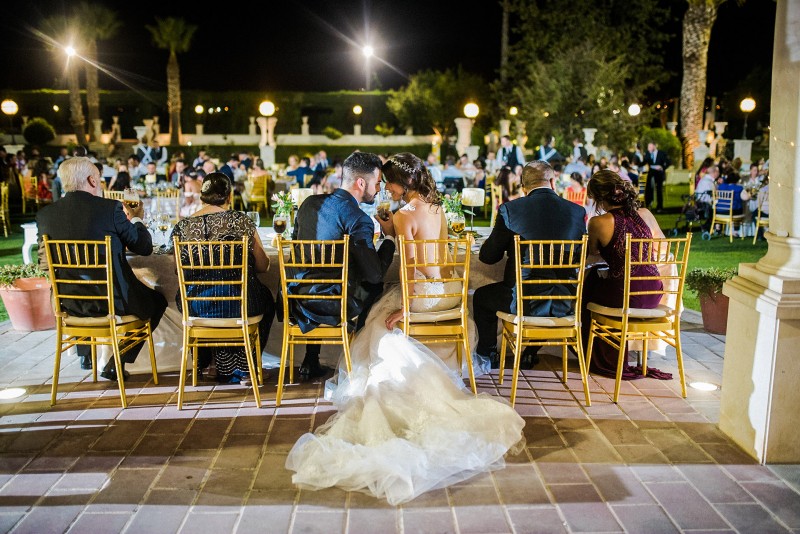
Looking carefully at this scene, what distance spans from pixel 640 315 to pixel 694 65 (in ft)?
51.0

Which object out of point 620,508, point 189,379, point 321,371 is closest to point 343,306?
point 321,371

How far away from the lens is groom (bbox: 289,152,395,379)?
13.1 feet

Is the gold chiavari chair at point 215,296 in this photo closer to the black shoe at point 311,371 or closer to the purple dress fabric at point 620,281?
the black shoe at point 311,371

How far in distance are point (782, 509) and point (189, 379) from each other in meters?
3.39

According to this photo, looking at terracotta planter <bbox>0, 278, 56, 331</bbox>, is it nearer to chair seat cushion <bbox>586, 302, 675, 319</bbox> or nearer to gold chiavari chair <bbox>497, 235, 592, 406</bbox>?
gold chiavari chair <bbox>497, 235, 592, 406</bbox>

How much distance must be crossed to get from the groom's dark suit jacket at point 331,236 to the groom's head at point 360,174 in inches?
2.0

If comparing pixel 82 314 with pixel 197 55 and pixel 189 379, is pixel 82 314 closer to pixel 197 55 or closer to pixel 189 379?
pixel 189 379

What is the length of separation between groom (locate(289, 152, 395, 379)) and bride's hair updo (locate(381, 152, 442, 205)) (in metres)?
0.09

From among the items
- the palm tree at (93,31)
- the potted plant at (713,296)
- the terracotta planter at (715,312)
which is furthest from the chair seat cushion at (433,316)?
the palm tree at (93,31)

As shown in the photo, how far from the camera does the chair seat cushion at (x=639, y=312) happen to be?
13.5 feet

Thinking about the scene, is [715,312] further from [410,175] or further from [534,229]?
[410,175]

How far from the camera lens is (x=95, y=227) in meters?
3.96

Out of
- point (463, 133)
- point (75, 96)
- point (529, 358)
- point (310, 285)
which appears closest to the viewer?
point (310, 285)

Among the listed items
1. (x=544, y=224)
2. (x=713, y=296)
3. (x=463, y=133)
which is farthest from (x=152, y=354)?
(x=463, y=133)
